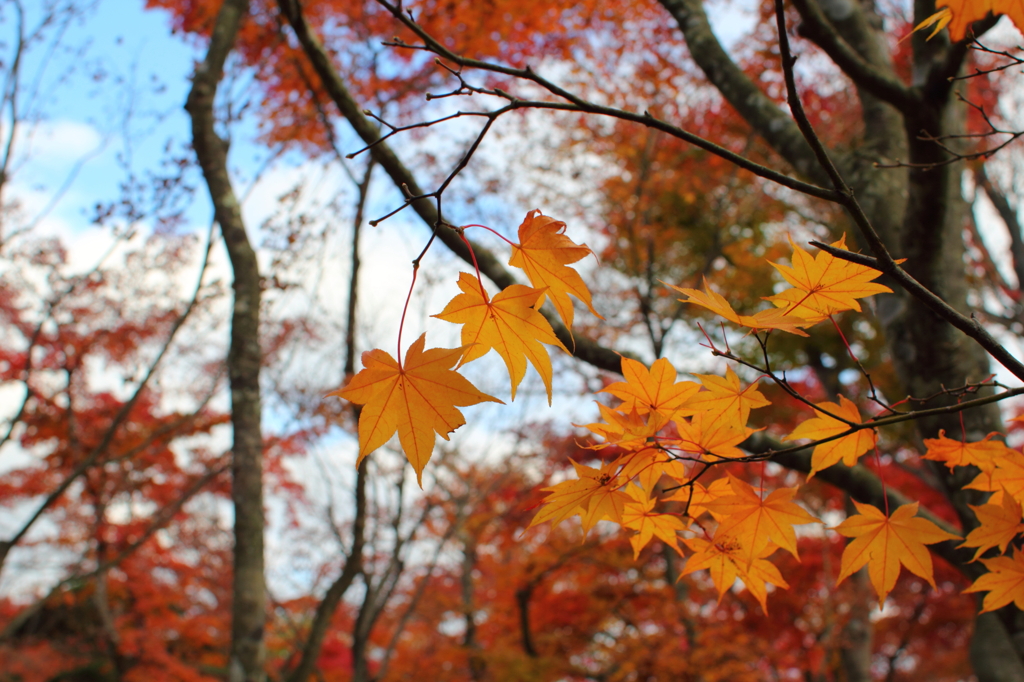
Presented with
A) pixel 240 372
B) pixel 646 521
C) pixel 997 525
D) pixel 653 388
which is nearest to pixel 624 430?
pixel 653 388

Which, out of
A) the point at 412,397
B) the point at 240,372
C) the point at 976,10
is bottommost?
the point at 412,397

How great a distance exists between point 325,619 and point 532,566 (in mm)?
3091

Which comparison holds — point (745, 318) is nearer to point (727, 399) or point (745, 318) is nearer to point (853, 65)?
point (727, 399)

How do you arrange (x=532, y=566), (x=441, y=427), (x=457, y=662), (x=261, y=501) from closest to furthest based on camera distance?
(x=441, y=427)
(x=261, y=501)
(x=532, y=566)
(x=457, y=662)

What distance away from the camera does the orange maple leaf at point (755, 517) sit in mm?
928

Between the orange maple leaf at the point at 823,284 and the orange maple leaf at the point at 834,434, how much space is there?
139 mm

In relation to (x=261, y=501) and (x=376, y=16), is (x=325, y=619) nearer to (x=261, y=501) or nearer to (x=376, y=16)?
(x=261, y=501)

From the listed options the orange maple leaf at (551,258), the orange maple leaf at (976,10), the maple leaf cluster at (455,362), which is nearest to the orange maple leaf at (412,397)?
the maple leaf cluster at (455,362)

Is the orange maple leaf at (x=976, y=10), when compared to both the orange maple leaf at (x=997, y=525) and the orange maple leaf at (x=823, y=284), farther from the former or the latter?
the orange maple leaf at (x=997, y=525)

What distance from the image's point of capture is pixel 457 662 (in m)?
6.92

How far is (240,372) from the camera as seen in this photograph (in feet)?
9.30

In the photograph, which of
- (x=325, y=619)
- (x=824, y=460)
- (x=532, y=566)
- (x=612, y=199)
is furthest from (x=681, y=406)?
(x=612, y=199)

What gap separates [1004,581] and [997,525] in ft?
0.43

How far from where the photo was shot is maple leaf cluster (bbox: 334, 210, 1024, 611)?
780 mm
